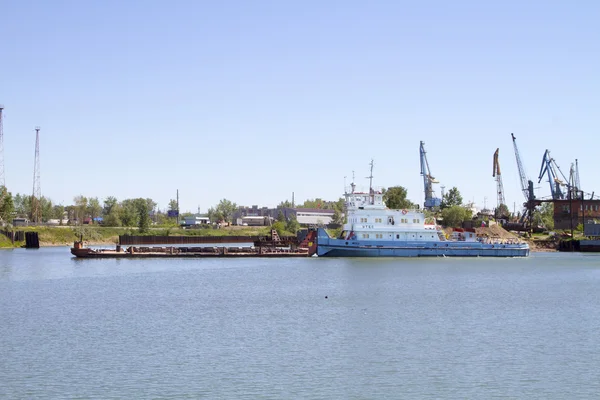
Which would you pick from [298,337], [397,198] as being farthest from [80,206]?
[298,337]

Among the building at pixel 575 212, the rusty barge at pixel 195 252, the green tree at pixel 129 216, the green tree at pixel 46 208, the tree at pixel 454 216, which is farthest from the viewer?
the green tree at pixel 46 208

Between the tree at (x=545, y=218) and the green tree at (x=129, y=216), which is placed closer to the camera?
the tree at (x=545, y=218)

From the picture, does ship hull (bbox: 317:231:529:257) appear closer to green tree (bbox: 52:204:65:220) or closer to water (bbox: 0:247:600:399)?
water (bbox: 0:247:600:399)

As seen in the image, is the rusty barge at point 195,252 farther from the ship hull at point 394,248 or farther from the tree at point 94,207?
the tree at point 94,207

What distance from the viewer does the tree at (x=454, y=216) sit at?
132m

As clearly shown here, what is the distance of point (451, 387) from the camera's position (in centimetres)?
2177

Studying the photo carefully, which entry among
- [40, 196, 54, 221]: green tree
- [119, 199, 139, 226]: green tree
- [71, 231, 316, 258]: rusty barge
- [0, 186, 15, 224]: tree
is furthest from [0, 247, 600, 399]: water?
[40, 196, 54, 221]: green tree

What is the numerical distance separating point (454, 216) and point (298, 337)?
106463 millimetres

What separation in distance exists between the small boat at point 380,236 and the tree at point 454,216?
53137 millimetres

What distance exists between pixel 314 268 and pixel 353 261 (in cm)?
776

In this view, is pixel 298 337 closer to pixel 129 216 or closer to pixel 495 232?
pixel 495 232

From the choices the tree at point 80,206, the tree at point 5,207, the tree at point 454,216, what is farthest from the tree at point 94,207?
the tree at point 454,216

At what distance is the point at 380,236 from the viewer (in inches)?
3029

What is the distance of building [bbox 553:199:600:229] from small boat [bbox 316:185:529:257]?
54.3 metres
